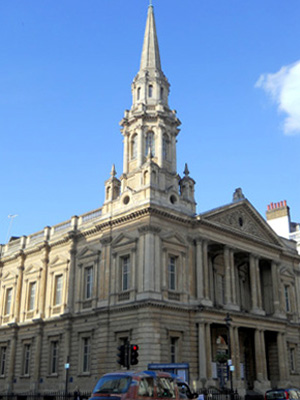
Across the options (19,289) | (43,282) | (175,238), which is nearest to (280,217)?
(175,238)

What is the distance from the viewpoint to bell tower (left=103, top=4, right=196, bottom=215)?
36625 millimetres

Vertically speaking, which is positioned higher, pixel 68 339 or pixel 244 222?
pixel 244 222

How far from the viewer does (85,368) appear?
37.2 m

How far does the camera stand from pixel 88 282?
39344 millimetres

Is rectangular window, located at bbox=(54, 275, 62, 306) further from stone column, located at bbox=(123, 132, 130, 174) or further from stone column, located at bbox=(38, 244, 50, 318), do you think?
stone column, located at bbox=(123, 132, 130, 174)

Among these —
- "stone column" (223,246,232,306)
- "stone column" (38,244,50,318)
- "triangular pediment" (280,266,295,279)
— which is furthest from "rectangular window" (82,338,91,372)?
"triangular pediment" (280,266,295,279)

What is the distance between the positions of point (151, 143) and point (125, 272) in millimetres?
11189

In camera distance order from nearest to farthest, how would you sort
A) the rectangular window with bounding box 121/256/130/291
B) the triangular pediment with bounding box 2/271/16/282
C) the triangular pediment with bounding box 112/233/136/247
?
the rectangular window with bounding box 121/256/130/291 < the triangular pediment with bounding box 112/233/136/247 < the triangular pediment with bounding box 2/271/16/282

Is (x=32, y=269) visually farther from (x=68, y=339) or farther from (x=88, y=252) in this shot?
(x=68, y=339)

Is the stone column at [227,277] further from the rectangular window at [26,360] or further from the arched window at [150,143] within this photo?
the rectangular window at [26,360]

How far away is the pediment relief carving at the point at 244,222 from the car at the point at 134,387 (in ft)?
75.9

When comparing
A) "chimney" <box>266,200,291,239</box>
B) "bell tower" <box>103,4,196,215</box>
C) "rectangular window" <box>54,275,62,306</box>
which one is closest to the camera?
"bell tower" <box>103,4,196,215</box>

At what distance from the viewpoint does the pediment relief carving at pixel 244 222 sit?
1569 inches

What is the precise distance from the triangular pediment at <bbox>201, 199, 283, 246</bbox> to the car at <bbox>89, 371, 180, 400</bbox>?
73.1 ft
